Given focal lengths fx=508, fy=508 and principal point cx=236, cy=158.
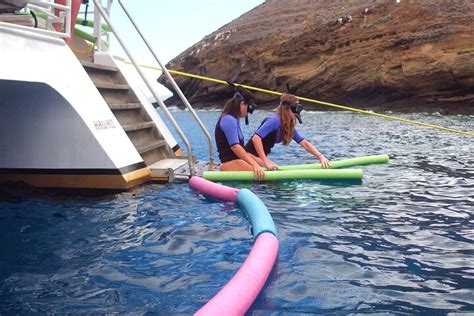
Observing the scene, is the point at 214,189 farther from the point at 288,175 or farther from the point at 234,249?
the point at 234,249

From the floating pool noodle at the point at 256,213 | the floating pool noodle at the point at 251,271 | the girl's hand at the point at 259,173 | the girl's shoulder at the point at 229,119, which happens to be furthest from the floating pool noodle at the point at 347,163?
the floating pool noodle at the point at 251,271

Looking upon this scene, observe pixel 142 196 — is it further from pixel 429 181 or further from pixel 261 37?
pixel 261 37

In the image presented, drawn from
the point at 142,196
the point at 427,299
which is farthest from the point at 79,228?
the point at 427,299

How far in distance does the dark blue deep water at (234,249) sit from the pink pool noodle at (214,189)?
0.38ft

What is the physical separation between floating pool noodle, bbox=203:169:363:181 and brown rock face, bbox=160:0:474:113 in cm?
2916

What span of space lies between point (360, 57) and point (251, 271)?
140ft

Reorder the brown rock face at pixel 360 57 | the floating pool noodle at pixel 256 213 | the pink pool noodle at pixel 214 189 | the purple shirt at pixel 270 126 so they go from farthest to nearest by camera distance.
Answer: the brown rock face at pixel 360 57 < the purple shirt at pixel 270 126 < the pink pool noodle at pixel 214 189 < the floating pool noodle at pixel 256 213

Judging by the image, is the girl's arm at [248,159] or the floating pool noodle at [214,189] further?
the girl's arm at [248,159]

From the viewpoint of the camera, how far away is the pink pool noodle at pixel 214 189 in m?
6.37

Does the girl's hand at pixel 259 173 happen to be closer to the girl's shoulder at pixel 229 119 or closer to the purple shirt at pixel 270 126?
the girl's shoulder at pixel 229 119

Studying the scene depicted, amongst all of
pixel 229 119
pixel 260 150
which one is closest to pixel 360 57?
pixel 260 150

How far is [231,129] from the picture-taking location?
8047mm

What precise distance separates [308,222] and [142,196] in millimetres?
2328

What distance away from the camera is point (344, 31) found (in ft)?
155
